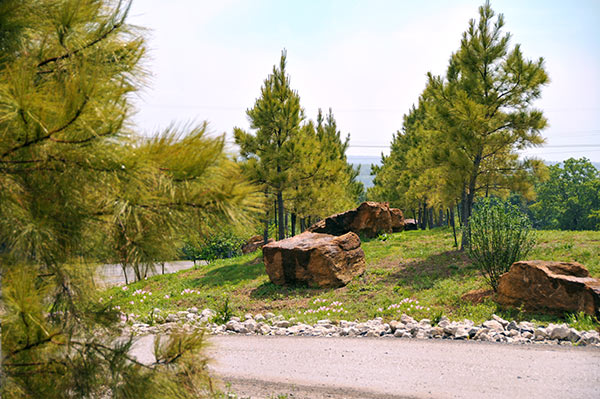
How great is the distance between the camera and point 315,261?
34.5 ft

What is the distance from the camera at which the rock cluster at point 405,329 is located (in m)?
6.13

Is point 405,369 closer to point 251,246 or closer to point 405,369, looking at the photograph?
point 405,369

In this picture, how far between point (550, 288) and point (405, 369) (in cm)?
381

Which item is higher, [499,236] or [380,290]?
[499,236]

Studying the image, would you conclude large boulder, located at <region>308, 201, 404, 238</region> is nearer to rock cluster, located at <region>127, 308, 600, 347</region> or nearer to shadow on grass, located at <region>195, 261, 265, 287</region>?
shadow on grass, located at <region>195, 261, 265, 287</region>

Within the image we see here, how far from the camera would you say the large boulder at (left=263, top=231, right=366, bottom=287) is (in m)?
10.4

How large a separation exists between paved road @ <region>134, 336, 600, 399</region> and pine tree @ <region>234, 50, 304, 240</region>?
9285 millimetres

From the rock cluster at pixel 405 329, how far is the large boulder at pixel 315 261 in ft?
7.40

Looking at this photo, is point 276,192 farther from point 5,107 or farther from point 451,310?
point 5,107

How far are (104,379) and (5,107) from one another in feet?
5.53

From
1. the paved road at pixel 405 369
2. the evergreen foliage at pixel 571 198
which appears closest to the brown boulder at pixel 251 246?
the paved road at pixel 405 369

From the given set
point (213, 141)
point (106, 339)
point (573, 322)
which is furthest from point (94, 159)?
point (573, 322)

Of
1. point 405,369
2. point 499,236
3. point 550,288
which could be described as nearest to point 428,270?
point 499,236

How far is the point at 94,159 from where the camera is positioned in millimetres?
2197
